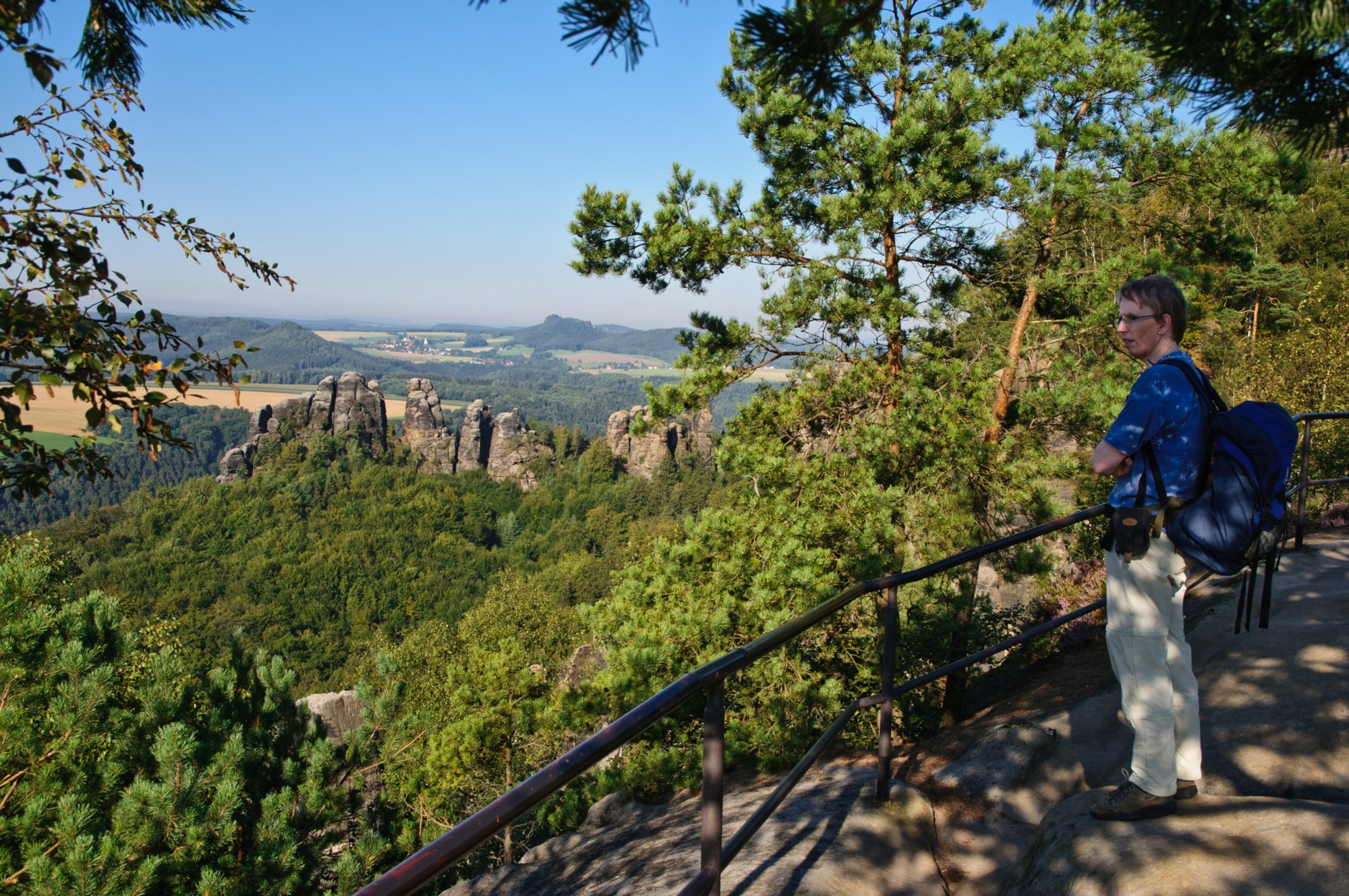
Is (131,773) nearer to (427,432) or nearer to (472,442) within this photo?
(472,442)

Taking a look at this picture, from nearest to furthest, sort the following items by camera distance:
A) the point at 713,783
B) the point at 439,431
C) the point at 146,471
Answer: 1. the point at 713,783
2. the point at 439,431
3. the point at 146,471

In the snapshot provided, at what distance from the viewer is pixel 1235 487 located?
2229 mm

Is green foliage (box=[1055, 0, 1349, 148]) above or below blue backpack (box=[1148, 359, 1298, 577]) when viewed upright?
above

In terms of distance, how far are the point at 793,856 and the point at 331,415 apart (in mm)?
91643

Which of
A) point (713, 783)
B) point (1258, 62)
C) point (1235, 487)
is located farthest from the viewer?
point (1235, 487)

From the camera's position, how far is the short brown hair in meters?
2.38

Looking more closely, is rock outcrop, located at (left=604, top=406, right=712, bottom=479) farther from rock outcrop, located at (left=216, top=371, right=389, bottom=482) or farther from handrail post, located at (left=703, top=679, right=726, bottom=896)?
handrail post, located at (left=703, top=679, right=726, bottom=896)

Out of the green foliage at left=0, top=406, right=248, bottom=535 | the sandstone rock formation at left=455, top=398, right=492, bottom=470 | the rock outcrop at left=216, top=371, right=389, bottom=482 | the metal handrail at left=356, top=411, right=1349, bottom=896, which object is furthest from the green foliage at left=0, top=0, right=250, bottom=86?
the rock outcrop at left=216, top=371, right=389, bottom=482

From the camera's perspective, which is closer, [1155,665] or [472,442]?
[1155,665]

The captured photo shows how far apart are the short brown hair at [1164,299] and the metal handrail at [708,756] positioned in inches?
24.4

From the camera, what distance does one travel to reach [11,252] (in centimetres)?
221

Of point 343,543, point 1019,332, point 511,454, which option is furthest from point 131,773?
point 511,454

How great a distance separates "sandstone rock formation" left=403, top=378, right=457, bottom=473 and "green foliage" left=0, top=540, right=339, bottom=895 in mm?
82710

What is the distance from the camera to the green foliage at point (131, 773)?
5.23 m
